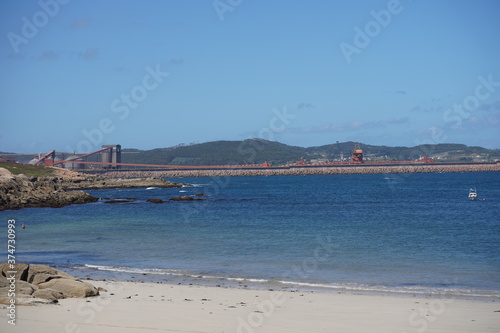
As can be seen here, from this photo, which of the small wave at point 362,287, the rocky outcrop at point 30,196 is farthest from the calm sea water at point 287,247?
the rocky outcrop at point 30,196

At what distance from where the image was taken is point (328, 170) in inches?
5202

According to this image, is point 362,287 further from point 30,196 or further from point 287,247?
point 30,196

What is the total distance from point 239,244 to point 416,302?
31.9ft

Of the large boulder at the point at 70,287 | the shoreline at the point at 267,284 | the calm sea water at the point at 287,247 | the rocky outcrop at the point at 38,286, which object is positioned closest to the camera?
the rocky outcrop at the point at 38,286

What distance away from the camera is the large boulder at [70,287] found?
10.4 meters

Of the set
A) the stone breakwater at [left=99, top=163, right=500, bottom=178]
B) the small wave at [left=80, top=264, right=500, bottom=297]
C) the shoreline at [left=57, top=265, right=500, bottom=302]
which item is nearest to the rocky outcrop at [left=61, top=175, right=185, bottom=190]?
the stone breakwater at [left=99, top=163, right=500, bottom=178]

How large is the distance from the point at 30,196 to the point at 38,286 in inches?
1282

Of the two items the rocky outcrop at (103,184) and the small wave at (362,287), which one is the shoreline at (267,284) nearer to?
the small wave at (362,287)

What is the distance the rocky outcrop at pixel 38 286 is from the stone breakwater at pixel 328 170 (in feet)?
398

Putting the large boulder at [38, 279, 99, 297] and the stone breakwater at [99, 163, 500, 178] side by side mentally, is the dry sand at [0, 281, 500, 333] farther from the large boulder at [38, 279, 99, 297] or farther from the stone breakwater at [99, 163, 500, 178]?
the stone breakwater at [99, 163, 500, 178]

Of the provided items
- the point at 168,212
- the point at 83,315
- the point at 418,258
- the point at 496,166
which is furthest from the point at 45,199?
the point at 496,166

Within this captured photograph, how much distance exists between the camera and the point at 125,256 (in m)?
17.2

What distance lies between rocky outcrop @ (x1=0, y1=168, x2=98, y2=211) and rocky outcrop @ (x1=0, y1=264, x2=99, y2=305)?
28.4m

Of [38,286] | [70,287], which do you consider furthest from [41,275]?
[70,287]
